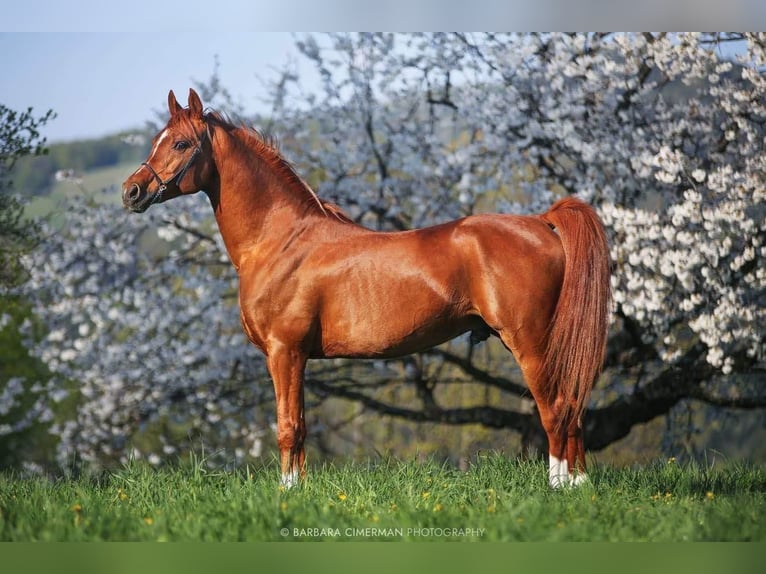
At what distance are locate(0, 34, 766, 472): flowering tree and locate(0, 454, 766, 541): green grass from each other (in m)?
1.89

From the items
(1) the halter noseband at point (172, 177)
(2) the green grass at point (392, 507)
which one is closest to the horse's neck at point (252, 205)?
(1) the halter noseband at point (172, 177)

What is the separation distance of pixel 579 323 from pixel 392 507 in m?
1.36

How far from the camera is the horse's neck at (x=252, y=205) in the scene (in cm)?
447

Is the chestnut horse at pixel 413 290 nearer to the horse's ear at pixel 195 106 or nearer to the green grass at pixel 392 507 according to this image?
the horse's ear at pixel 195 106

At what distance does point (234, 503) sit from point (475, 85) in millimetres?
4669

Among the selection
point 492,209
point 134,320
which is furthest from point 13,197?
point 492,209

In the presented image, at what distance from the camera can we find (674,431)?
8344 millimetres

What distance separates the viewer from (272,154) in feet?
15.0

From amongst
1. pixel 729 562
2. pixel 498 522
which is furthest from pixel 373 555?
pixel 729 562

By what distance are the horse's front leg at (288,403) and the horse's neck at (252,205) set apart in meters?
0.63

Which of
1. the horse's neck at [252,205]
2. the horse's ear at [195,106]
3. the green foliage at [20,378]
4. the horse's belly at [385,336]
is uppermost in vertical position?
the horse's ear at [195,106]

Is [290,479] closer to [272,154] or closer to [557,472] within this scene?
[557,472]

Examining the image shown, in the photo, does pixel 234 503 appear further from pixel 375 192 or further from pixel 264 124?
pixel 264 124

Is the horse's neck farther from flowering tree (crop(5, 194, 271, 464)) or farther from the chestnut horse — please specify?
flowering tree (crop(5, 194, 271, 464))
